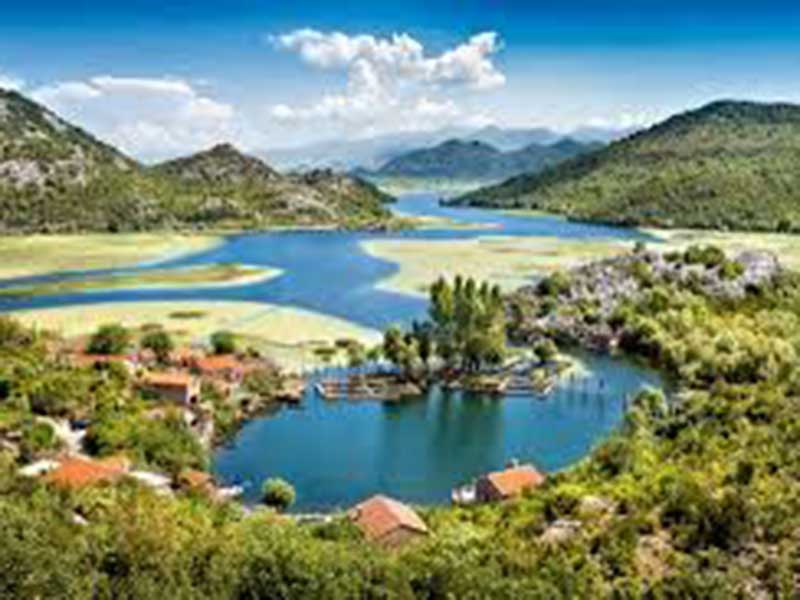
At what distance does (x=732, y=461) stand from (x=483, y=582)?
1833 cm

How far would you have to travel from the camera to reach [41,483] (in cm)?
3819

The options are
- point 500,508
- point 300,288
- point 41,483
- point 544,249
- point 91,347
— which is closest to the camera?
point 41,483

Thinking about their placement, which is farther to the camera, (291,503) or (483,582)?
(291,503)

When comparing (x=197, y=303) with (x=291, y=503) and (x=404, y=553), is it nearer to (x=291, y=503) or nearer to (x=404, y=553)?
(x=291, y=503)

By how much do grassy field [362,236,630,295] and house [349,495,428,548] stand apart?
231 feet

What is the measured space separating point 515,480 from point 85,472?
18718 mm

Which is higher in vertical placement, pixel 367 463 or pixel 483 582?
pixel 483 582

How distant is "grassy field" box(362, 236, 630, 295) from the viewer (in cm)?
12066

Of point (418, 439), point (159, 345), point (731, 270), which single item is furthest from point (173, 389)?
point (731, 270)

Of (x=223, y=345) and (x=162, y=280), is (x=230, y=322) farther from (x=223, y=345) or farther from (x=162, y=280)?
(x=162, y=280)

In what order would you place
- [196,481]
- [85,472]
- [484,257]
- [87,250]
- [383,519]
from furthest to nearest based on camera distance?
[87,250], [484,257], [196,481], [85,472], [383,519]

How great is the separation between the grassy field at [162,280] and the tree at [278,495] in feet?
230

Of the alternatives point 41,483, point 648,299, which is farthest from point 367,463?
point 648,299

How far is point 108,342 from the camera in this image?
7131 cm
